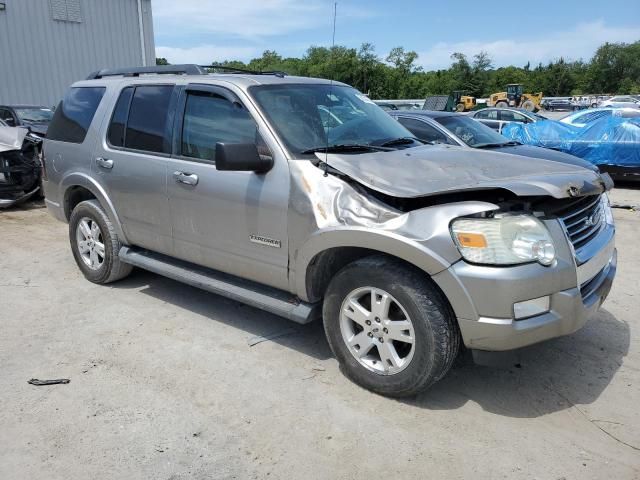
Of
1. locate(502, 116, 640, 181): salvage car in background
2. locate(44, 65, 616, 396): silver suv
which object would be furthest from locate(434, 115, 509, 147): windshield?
locate(44, 65, 616, 396): silver suv

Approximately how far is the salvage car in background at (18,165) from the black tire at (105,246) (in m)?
4.37

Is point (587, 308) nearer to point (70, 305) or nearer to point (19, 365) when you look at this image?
point (19, 365)

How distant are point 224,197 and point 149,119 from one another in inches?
47.8

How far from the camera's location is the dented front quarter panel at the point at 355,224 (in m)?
2.84

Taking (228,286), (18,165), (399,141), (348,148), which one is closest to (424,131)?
(399,141)

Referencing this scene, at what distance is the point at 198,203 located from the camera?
4.00m

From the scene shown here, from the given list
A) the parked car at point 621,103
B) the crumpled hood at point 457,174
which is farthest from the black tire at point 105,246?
the parked car at point 621,103

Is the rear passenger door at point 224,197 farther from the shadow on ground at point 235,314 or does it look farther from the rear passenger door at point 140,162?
the shadow on ground at point 235,314

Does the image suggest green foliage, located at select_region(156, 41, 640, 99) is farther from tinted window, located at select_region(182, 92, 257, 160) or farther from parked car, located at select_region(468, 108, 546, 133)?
tinted window, located at select_region(182, 92, 257, 160)

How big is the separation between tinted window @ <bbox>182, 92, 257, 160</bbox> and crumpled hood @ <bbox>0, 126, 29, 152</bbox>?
606 cm

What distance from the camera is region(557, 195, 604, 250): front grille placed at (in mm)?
3066

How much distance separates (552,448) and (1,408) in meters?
3.13

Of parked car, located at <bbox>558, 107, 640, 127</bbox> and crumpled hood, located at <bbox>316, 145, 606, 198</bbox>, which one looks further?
parked car, located at <bbox>558, 107, 640, 127</bbox>

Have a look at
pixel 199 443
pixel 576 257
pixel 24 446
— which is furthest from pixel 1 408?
pixel 576 257
